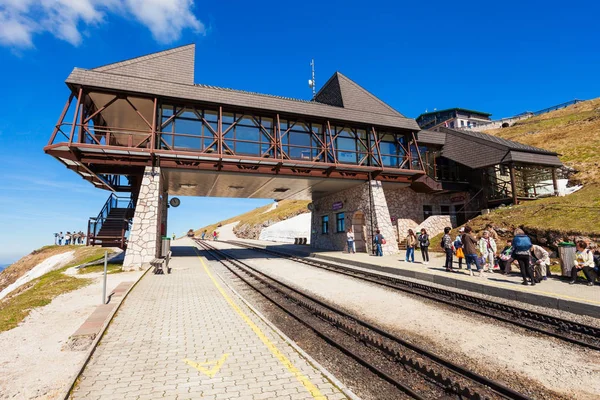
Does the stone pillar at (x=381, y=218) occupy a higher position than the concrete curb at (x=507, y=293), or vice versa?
the stone pillar at (x=381, y=218)

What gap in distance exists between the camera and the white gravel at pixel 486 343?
4.04 metres

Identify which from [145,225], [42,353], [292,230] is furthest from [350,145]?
[292,230]

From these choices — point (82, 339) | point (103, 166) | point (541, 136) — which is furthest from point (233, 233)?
point (82, 339)

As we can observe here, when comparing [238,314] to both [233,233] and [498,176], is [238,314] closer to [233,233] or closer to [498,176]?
[498,176]

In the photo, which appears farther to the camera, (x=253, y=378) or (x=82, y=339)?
(x=82, y=339)

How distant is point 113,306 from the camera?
7.14 m

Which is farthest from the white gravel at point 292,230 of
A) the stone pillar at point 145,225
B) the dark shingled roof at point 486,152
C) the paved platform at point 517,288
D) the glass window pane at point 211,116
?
the paved platform at point 517,288

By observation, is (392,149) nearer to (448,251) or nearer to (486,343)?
(448,251)

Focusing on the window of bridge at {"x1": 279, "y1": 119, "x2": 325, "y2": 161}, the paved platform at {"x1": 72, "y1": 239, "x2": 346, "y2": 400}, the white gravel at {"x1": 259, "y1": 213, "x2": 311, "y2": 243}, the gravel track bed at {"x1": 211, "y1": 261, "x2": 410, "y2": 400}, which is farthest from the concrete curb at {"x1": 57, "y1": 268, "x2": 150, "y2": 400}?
the white gravel at {"x1": 259, "y1": 213, "x2": 311, "y2": 243}

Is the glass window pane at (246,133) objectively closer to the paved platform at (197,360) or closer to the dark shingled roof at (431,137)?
the paved platform at (197,360)

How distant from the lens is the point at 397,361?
14.7ft

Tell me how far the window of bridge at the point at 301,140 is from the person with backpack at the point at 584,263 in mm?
12309

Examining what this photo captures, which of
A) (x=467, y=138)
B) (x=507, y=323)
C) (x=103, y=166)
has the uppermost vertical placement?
(x=467, y=138)

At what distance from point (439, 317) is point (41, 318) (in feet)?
30.9
